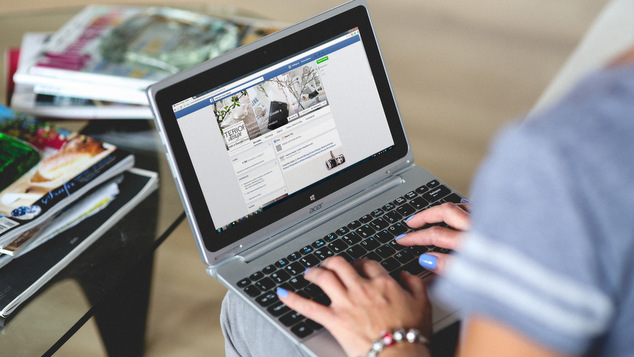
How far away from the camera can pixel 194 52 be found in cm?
141

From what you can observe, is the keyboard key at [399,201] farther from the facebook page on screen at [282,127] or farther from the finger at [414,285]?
the finger at [414,285]

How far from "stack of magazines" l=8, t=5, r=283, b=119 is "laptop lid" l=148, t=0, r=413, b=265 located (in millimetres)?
410

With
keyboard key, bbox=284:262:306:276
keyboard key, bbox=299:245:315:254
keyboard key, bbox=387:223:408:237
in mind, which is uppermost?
keyboard key, bbox=299:245:315:254

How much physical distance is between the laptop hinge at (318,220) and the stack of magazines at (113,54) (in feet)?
1.50

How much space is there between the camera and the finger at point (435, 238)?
963mm

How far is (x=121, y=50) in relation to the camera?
1414 mm

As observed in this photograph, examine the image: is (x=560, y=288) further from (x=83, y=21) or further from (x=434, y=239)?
(x=83, y=21)

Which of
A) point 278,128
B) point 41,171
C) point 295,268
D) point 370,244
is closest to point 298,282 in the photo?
point 295,268

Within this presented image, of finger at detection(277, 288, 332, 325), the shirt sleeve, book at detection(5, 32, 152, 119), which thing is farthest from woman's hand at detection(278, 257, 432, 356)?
book at detection(5, 32, 152, 119)

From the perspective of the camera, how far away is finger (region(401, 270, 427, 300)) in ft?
2.88

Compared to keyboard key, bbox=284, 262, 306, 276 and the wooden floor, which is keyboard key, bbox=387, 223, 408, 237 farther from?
the wooden floor

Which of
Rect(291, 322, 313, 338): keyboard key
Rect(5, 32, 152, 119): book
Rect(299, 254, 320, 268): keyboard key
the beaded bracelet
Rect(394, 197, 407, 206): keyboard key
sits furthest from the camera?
Rect(5, 32, 152, 119): book

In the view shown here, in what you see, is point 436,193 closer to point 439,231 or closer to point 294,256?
point 439,231

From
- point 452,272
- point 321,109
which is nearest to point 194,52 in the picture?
point 321,109
